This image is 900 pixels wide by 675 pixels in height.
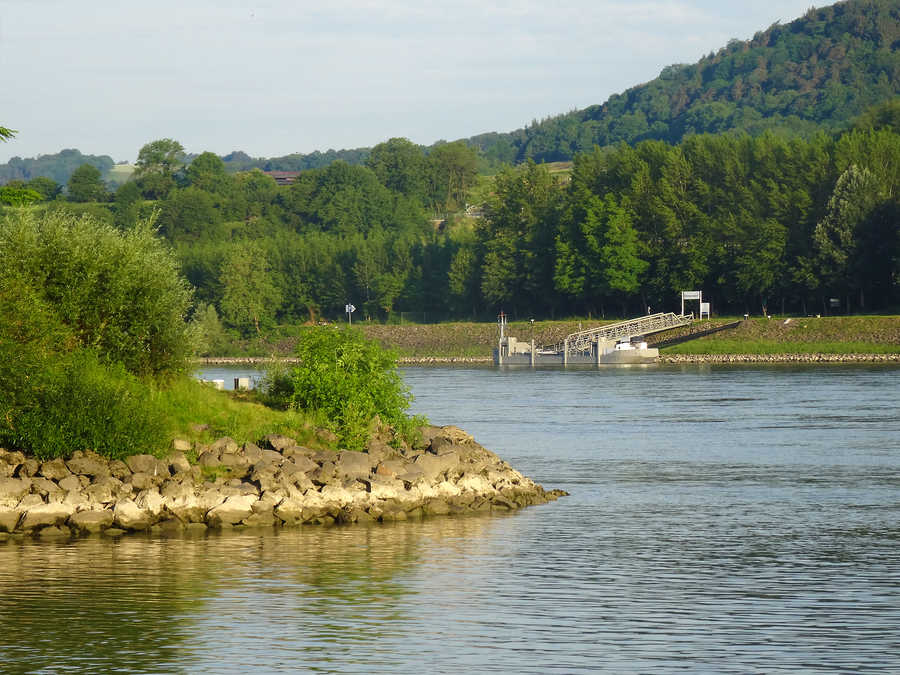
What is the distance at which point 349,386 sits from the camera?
35.4m

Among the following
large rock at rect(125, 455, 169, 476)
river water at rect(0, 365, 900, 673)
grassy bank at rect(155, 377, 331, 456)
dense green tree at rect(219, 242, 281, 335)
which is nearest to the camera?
river water at rect(0, 365, 900, 673)

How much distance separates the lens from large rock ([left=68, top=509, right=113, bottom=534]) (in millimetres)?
29266

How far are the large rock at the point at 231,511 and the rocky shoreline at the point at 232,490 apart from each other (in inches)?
0.9

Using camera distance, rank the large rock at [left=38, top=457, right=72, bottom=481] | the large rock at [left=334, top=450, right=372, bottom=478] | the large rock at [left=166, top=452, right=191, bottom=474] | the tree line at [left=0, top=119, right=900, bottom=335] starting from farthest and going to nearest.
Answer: the tree line at [left=0, top=119, right=900, bottom=335] < the large rock at [left=334, top=450, right=372, bottom=478] < the large rock at [left=166, top=452, right=191, bottom=474] < the large rock at [left=38, top=457, right=72, bottom=481]

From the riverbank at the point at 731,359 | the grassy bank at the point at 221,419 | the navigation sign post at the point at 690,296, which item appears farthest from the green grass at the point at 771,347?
the grassy bank at the point at 221,419

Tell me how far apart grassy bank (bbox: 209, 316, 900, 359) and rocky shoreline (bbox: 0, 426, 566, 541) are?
65.5 meters

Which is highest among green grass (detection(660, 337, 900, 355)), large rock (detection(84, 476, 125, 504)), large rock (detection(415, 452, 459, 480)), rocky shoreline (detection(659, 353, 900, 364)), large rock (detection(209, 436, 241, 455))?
green grass (detection(660, 337, 900, 355))

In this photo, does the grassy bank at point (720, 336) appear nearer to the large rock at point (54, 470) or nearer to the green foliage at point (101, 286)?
the green foliage at point (101, 286)

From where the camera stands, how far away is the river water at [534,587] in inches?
770

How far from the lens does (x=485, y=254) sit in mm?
149000

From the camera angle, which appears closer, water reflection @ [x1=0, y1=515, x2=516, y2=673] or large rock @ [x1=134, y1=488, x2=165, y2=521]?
water reflection @ [x1=0, y1=515, x2=516, y2=673]

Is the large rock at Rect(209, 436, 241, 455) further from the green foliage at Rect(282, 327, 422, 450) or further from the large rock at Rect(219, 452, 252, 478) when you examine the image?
the green foliage at Rect(282, 327, 422, 450)

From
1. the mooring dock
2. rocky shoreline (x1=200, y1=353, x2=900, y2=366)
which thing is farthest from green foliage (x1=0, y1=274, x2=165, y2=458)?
the mooring dock

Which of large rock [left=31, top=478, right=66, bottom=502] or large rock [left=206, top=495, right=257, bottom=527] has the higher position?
large rock [left=31, top=478, right=66, bottom=502]
